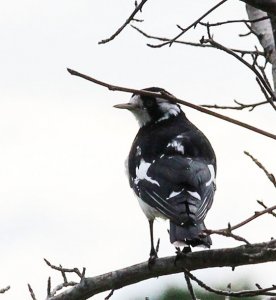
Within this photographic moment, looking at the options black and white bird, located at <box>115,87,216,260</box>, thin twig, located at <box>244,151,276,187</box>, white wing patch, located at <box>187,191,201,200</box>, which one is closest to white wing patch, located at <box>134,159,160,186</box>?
black and white bird, located at <box>115,87,216,260</box>

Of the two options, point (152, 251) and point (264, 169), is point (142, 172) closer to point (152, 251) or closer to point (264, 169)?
point (152, 251)

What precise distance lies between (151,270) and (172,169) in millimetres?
1522

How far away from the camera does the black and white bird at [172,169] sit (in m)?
5.07

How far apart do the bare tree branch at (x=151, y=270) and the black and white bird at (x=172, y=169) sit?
0.09 m

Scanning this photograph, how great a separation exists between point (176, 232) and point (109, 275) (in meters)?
0.69

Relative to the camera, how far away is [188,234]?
4867 mm

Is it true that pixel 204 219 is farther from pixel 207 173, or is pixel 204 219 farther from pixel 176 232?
pixel 207 173

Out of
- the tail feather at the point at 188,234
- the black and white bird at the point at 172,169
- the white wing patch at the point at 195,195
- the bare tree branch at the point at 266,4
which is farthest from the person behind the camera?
the white wing patch at the point at 195,195

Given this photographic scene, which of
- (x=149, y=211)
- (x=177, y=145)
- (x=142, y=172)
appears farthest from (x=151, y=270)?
(x=177, y=145)

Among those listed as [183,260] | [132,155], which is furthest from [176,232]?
[132,155]

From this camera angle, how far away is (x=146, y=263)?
4.44 metres

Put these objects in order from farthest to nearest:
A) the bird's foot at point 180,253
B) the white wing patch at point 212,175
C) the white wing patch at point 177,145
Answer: the white wing patch at point 177,145, the white wing patch at point 212,175, the bird's foot at point 180,253

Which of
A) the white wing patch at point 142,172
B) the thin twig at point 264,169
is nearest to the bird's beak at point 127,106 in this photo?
the white wing patch at point 142,172

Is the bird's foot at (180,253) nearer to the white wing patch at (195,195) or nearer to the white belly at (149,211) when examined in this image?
the white wing patch at (195,195)
